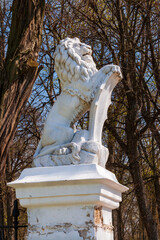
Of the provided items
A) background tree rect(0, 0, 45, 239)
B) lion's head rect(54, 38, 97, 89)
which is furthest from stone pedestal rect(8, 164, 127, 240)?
background tree rect(0, 0, 45, 239)

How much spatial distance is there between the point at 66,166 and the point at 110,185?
45cm

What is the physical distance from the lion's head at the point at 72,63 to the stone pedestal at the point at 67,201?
1022 millimetres

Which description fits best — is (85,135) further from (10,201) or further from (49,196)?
(10,201)

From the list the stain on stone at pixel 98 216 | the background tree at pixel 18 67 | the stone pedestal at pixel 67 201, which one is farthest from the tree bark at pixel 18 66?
the stain on stone at pixel 98 216

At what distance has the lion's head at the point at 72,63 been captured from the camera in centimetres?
389

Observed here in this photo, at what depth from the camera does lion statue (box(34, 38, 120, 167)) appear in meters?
3.80

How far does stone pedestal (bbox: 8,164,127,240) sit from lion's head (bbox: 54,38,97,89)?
1.02 m

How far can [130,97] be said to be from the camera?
9.77 meters

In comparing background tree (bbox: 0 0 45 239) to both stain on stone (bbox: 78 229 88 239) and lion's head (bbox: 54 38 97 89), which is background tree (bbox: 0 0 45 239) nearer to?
lion's head (bbox: 54 38 97 89)

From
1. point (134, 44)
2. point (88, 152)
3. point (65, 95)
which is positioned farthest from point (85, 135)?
point (134, 44)

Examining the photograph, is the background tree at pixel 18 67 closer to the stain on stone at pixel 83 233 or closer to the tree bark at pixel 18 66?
the tree bark at pixel 18 66

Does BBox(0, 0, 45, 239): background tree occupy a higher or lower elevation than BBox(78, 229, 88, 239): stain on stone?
higher

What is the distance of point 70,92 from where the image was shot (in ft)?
12.8

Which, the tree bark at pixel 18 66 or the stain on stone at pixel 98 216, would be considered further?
the tree bark at pixel 18 66
